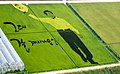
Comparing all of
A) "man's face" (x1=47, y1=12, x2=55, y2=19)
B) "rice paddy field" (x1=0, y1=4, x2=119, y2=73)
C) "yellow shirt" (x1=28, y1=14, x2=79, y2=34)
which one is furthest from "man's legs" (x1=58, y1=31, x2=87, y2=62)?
"man's face" (x1=47, y1=12, x2=55, y2=19)

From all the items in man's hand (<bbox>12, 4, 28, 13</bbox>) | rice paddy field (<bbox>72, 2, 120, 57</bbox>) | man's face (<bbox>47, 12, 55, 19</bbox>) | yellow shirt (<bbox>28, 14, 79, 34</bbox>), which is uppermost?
man's hand (<bbox>12, 4, 28, 13</bbox>)

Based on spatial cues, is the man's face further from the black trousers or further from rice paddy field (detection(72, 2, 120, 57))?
rice paddy field (detection(72, 2, 120, 57))

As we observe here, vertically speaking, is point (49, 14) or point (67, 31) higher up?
point (49, 14)

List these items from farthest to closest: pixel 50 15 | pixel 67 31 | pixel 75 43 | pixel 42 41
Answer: pixel 50 15, pixel 67 31, pixel 75 43, pixel 42 41

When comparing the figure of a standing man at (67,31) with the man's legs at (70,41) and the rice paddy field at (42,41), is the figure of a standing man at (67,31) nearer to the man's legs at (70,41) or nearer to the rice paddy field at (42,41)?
the man's legs at (70,41)

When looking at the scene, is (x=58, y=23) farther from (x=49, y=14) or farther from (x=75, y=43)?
(x=75, y=43)

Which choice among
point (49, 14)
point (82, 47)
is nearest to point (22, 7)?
point (49, 14)

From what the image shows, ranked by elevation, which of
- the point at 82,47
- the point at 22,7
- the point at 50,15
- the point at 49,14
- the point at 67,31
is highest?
the point at 22,7
